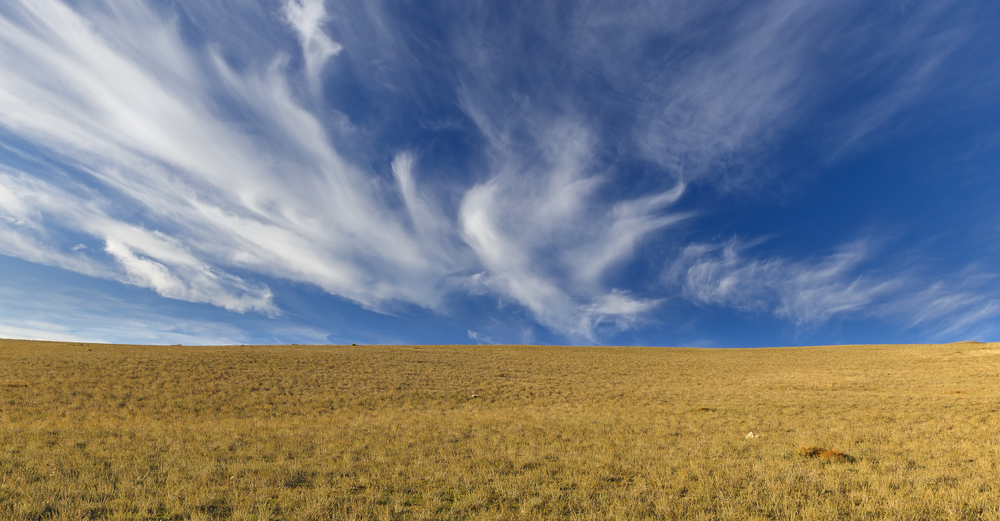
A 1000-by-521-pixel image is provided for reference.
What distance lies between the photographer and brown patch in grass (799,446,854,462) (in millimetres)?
12422

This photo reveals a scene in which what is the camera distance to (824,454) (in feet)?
41.5

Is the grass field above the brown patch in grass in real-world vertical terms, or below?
below

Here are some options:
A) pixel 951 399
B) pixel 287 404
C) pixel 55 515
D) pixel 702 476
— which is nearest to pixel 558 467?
pixel 702 476

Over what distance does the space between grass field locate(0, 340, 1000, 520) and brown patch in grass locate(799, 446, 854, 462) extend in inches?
2.7

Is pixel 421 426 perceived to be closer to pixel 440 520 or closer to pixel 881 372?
pixel 440 520

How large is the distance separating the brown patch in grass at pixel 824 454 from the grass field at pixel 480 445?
7 centimetres

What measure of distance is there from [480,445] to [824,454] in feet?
35.6

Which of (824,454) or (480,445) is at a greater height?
(824,454)

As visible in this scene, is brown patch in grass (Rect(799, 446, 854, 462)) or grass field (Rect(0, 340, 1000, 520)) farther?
brown patch in grass (Rect(799, 446, 854, 462))

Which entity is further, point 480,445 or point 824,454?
point 480,445

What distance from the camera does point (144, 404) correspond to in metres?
23.5

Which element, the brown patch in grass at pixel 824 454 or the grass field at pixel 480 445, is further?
the brown patch in grass at pixel 824 454

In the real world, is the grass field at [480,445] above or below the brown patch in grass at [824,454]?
below

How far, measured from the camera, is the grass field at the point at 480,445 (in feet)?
28.8
